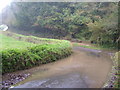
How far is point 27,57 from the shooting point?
24.8 feet

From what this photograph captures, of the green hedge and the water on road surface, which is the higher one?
the green hedge

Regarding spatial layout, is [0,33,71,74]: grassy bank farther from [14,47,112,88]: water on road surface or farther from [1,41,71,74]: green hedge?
[14,47,112,88]: water on road surface

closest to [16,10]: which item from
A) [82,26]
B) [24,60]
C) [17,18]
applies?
[17,18]

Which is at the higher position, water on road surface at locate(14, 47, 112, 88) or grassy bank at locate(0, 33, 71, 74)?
grassy bank at locate(0, 33, 71, 74)

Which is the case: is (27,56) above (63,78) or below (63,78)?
above

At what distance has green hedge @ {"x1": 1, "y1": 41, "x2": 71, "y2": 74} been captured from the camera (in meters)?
6.64

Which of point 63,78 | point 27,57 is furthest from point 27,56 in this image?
point 63,78

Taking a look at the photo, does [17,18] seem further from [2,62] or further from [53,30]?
[2,62]

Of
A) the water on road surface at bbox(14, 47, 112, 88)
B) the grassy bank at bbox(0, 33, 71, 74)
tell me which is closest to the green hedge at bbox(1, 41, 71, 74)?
the grassy bank at bbox(0, 33, 71, 74)

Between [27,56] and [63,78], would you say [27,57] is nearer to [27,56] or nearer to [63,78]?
[27,56]

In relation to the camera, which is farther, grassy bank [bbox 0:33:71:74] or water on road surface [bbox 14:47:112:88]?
grassy bank [bbox 0:33:71:74]

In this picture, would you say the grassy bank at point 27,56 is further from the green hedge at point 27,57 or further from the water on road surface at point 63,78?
the water on road surface at point 63,78

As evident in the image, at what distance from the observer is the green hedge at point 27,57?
21.8 ft

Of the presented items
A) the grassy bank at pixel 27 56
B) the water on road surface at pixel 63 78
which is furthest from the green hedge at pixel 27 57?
the water on road surface at pixel 63 78
